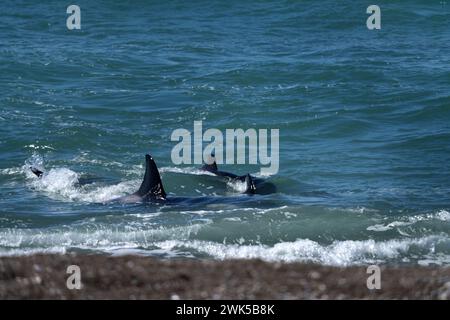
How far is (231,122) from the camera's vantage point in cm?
2291

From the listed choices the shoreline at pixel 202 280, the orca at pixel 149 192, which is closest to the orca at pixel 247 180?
the orca at pixel 149 192

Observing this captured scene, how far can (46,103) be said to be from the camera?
79.8ft

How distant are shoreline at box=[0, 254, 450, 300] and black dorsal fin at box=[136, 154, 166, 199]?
340 inches

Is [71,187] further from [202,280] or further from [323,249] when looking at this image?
[202,280]

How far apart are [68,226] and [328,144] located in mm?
8210

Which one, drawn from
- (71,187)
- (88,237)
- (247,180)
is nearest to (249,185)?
(247,180)

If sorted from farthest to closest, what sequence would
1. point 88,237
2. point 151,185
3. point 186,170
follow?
1. point 186,170
2. point 151,185
3. point 88,237

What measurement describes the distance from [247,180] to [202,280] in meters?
10.5

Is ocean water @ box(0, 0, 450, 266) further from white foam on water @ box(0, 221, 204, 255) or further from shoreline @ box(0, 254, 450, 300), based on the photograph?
shoreline @ box(0, 254, 450, 300)

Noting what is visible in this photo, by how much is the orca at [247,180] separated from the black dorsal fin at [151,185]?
1607 mm

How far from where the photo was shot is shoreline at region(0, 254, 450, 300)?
5.91m
